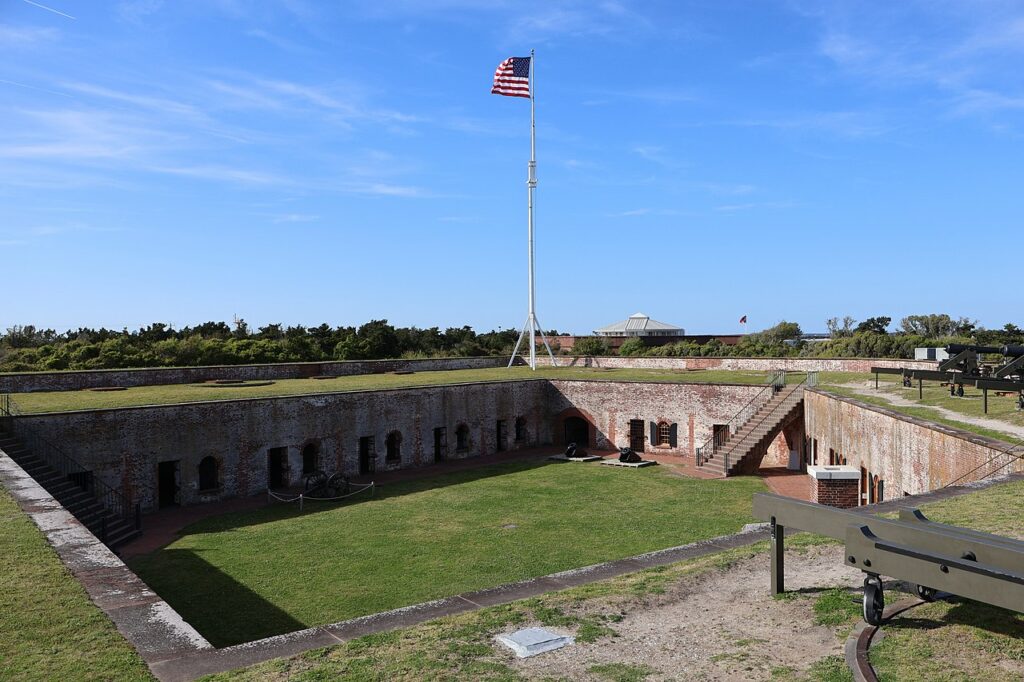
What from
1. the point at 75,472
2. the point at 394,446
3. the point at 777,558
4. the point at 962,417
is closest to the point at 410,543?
the point at 75,472

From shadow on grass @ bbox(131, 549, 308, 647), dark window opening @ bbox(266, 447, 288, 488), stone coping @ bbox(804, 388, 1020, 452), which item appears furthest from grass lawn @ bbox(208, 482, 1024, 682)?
dark window opening @ bbox(266, 447, 288, 488)

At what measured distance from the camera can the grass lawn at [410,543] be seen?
35.5 feet

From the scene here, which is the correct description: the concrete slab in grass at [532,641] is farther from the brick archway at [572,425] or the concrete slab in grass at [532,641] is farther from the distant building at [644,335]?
the distant building at [644,335]

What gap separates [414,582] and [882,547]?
8.37 m

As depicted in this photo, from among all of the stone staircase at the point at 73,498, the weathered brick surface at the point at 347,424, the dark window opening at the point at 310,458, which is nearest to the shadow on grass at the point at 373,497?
the stone staircase at the point at 73,498

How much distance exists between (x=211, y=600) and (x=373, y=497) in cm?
812

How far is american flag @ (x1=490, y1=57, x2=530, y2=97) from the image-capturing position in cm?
3042

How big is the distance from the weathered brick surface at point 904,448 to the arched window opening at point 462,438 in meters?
11.7

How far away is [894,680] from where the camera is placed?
4215mm

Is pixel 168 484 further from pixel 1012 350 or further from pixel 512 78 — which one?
pixel 512 78

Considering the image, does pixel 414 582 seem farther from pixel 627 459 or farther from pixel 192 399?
pixel 627 459

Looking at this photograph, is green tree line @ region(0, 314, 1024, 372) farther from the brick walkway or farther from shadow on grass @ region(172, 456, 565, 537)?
shadow on grass @ region(172, 456, 565, 537)

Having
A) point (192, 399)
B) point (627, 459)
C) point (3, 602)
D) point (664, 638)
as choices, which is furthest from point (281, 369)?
point (664, 638)

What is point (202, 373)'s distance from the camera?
86.8ft
